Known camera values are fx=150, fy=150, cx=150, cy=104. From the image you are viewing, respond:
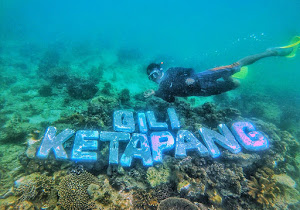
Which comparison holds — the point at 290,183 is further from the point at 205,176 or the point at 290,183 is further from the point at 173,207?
the point at 173,207

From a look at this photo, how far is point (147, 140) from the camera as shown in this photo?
16.8ft

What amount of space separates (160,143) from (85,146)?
2.38 metres

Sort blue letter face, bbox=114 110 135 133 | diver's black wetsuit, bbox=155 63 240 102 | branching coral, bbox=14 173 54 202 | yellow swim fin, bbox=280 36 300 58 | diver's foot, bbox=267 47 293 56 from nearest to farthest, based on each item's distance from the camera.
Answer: branching coral, bbox=14 173 54 202
blue letter face, bbox=114 110 135 133
diver's black wetsuit, bbox=155 63 240 102
diver's foot, bbox=267 47 293 56
yellow swim fin, bbox=280 36 300 58

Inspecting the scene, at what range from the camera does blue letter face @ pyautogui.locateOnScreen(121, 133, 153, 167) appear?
452cm

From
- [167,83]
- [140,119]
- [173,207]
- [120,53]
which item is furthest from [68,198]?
[120,53]

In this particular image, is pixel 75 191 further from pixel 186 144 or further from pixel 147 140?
pixel 186 144

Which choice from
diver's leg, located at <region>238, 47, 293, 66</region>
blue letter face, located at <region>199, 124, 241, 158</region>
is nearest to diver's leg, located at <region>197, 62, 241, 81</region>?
diver's leg, located at <region>238, 47, 293, 66</region>

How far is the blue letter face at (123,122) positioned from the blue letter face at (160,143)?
2.73ft

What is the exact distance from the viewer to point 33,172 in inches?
170

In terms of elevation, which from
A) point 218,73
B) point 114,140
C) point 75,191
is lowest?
point 75,191

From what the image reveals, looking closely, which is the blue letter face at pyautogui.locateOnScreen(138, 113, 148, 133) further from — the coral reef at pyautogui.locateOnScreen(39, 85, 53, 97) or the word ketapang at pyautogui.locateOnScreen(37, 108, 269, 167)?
the coral reef at pyautogui.locateOnScreen(39, 85, 53, 97)

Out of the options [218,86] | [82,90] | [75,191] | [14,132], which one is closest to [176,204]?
[75,191]

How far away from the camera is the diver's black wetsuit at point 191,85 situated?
6184 mm

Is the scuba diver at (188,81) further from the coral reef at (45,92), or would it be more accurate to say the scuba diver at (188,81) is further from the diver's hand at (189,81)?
the coral reef at (45,92)
